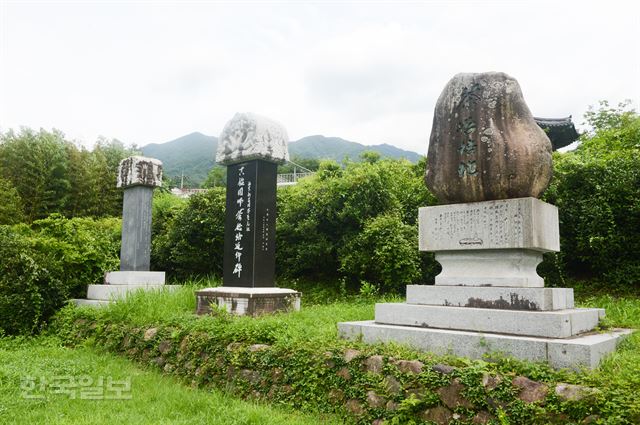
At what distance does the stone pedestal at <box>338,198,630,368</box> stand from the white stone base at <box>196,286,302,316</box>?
85.9 inches

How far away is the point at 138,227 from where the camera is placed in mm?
9883

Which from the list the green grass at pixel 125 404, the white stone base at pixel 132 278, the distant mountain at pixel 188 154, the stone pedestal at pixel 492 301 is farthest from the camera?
the distant mountain at pixel 188 154

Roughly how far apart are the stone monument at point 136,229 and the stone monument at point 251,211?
280 centimetres

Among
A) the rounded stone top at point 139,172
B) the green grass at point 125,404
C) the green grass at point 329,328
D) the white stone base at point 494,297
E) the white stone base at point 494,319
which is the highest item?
the rounded stone top at point 139,172

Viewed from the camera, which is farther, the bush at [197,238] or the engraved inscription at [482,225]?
the bush at [197,238]

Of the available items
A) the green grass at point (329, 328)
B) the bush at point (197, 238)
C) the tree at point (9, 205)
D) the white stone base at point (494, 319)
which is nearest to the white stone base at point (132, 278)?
the green grass at point (329, 328)

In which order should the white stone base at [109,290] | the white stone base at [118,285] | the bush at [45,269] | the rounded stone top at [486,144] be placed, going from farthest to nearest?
the white stone base at [118,285] < the white stone base at [109,290] < the bush at [45,269] < the rounded stone top at [486,144]

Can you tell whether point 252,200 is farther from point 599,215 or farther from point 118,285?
point 599,215

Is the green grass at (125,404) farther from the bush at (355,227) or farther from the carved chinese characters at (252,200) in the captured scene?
the bush at (355,227)

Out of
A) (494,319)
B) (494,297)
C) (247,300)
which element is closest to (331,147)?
(247,300)

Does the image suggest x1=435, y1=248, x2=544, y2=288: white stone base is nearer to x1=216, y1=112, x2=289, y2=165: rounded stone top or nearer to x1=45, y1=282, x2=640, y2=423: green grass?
x1=45, y1=282, x2=640, y2=423: green grass

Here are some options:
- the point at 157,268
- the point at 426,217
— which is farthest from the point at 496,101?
the point at 157,268

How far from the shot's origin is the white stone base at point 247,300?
6.70 m

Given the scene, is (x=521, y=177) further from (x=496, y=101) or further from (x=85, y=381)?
(x=85, y=381)
